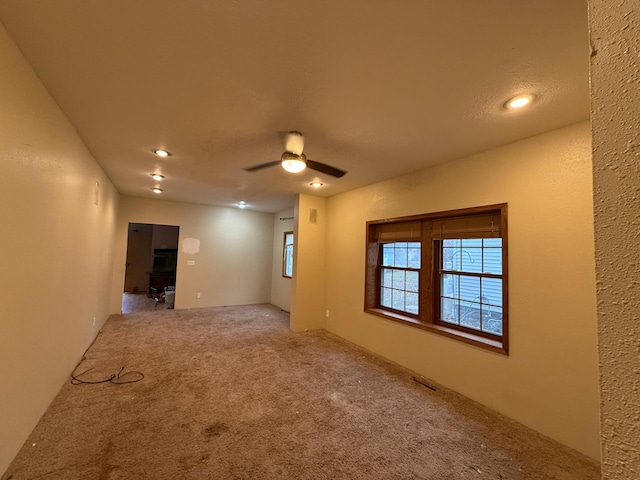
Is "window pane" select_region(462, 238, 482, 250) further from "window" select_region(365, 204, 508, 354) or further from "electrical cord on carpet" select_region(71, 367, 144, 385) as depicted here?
"electrical cord on carpet" select_region(71, 367, 144, 385)

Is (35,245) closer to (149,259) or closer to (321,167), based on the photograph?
(321,167)

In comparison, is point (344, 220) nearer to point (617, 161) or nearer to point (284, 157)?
point (284, 157)

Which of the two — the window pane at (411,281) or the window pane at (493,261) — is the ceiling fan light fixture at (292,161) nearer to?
the window pane at (493,261)

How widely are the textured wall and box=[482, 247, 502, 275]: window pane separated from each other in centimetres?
264

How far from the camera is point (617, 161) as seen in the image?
46cm

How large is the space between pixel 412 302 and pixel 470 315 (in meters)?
0.80

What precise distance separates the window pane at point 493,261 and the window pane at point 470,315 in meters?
0.41

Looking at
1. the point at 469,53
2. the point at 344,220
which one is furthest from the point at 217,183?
the point at 469,53

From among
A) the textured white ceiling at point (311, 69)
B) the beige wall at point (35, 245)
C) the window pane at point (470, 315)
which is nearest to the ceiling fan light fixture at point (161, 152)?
the textured white ceiling at point (311, 69)

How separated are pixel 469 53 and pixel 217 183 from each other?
12.6 feet

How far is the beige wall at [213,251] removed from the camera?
5906 mm

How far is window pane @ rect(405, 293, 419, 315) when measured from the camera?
3.65 meters

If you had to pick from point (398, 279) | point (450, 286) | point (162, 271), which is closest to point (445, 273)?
point (450, 286)

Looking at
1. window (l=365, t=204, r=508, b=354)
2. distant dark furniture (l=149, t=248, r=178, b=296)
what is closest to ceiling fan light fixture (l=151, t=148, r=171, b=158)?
window (l=365, t=204, r=508, b=354)
